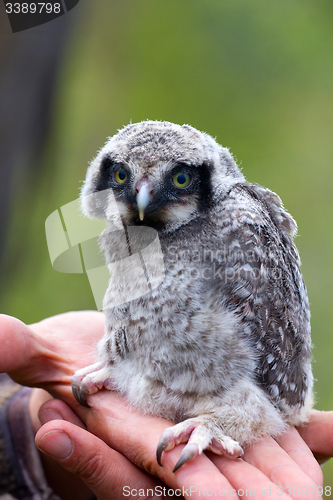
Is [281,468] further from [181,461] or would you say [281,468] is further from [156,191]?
[156,191]

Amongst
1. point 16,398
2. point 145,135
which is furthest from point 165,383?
point 16,398

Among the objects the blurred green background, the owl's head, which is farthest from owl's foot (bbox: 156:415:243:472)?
the blurred green background

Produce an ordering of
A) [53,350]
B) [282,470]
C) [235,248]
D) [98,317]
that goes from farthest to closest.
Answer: [98,317] < [53,350] < [235,248] < [282,470]

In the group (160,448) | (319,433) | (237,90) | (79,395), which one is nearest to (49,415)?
(79,395)

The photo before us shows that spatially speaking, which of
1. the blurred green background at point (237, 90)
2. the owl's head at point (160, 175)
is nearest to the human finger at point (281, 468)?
the owl's head at point (160, 175)

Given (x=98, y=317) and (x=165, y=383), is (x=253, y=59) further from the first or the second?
(x=165, y=383)

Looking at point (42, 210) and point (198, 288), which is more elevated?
point (42, 210)
